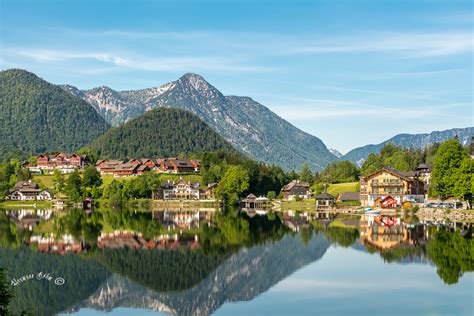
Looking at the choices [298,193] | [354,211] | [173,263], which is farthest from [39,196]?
[173,263]

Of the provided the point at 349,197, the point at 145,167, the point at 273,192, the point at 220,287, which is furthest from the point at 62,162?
the point at 220,287

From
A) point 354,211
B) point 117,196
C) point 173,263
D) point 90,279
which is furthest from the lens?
point 117,196

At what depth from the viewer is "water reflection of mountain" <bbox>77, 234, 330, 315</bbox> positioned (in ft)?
109

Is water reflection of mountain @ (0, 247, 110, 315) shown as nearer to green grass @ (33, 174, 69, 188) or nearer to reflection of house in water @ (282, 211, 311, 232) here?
reflection of house in water @ (282, 211, 311, 232)

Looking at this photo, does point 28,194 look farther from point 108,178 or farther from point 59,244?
point 59,244

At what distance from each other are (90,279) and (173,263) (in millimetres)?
7125

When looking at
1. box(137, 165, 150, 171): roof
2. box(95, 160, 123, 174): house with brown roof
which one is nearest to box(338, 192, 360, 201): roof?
box(137, 165, 150, 171): roof

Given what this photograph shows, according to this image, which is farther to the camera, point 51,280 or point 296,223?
point 296,223

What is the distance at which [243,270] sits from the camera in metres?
A: 42.8

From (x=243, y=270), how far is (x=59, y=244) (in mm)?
20025

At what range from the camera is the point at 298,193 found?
13500 cm

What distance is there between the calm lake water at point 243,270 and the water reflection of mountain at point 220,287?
63 millimetres

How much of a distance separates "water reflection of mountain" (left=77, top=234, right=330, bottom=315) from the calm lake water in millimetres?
63

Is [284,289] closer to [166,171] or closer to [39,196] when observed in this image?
[39,196]
